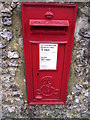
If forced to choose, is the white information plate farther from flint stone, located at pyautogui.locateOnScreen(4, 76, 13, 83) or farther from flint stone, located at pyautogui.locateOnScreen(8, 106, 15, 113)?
flint stone, located at pyautogui.locateOnScreen(8, 106, 15, 113)

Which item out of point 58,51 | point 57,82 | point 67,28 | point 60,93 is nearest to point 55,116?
point 60,93

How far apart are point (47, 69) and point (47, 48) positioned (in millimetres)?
302

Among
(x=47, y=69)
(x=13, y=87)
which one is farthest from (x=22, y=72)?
(x=47, y=69)

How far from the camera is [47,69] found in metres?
1.76

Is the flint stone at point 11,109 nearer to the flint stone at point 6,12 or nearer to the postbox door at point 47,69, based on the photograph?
the postbox door at point 47,69

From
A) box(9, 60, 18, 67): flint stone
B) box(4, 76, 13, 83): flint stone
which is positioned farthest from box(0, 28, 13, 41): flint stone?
box(4, 76, 13, 83): flint stone

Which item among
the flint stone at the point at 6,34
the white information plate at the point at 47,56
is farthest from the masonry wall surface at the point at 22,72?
the white information plate at the point at 47,56

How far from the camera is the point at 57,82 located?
6.16 feet

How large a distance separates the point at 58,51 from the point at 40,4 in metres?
0.61

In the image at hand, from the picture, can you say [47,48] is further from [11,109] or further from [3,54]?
[11,109]

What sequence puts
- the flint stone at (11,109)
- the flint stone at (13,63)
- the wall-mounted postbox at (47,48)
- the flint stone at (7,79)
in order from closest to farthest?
the wall-mounted postbox at (47,48) → the flint stone at (13,63) → the flint stone at (7,79) → the flint stone at (11,109)

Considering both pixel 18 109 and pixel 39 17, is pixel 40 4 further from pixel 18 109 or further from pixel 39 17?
pixel 18 109

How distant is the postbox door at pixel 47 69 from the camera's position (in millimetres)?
1646

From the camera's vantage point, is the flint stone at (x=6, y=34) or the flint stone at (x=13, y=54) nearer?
the flint stone at (x=6, y=34)
